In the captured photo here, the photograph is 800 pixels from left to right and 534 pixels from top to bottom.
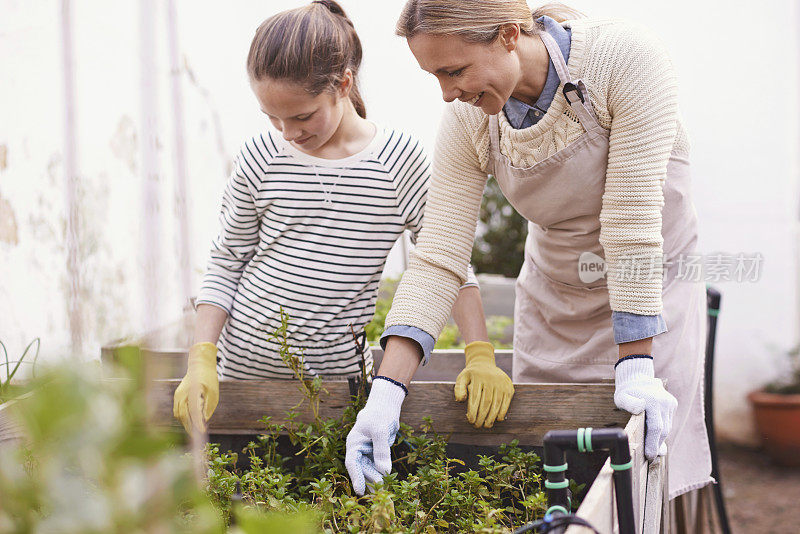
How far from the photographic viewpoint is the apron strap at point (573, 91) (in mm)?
1195

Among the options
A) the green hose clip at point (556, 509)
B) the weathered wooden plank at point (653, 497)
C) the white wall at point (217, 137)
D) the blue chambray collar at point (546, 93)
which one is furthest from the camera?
the white wall at point (217, 137)

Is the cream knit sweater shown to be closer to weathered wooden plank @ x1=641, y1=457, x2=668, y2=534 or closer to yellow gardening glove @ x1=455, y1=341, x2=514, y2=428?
yellow gardening glove @ x1=455, y1=341, x2=514, y2=428

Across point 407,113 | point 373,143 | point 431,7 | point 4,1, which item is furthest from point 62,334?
point 407,113

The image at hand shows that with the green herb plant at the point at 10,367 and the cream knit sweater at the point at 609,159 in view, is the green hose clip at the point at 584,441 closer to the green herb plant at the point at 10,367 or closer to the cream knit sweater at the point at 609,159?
the cream knit sweater at the point at 609,159

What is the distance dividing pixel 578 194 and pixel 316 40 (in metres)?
0.54

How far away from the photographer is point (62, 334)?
1.52 metres

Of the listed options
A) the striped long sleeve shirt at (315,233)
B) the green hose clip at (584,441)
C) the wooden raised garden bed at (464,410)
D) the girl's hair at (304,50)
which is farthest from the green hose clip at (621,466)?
the girl's hair at (304,50)

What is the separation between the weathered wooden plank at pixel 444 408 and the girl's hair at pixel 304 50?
536 millimetres

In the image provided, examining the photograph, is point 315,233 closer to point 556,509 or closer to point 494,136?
point 494,136

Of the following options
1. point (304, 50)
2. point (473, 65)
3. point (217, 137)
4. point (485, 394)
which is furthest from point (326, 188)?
point (217, 137)

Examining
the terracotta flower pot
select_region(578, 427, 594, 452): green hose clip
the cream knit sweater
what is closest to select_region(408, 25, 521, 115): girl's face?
the cream knit sweater

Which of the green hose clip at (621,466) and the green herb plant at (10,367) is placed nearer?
the green hose clip at (621,466)

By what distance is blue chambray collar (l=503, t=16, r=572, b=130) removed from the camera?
124cm

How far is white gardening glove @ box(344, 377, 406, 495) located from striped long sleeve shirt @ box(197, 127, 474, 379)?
0.30 m
